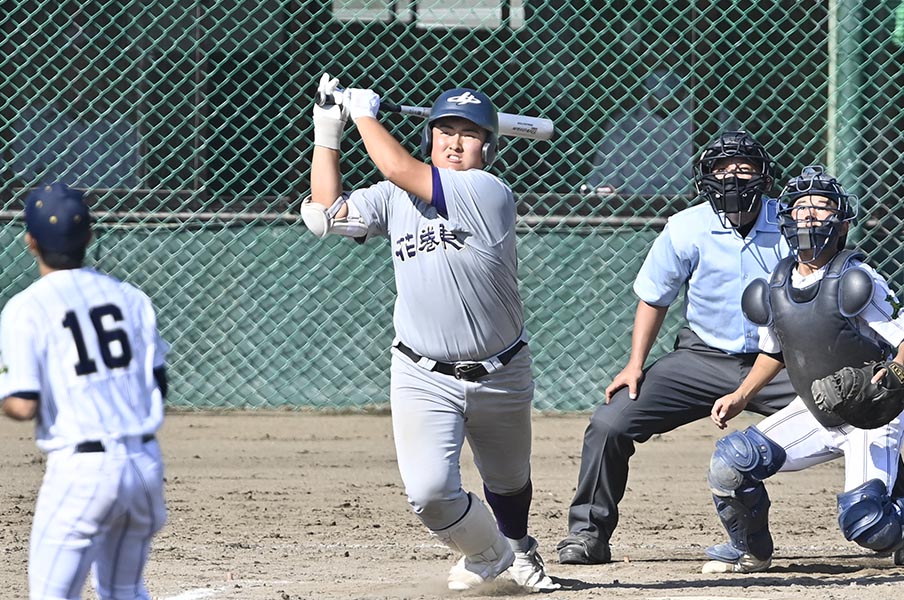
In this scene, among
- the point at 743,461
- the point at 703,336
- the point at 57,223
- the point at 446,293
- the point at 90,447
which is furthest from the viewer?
the point at 703,336

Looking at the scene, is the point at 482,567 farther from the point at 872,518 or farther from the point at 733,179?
the point at 733,179

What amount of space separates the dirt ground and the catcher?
245 millimetres

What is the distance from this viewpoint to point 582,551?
5.25 m

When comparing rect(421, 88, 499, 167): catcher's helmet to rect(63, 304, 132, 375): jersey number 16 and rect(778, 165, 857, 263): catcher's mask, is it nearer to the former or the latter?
rect(778, 165, 857, 263): catcher's mask

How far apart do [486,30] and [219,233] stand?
2.00 m

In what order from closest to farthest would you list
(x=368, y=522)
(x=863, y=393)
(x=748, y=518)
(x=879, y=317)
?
(x=863, y=393), (x=879, y=317), (x=748, y=518), (x=368, y=522)

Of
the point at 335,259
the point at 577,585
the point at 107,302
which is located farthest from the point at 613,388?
the point at 335,259

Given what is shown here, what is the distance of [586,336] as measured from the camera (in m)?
8.23

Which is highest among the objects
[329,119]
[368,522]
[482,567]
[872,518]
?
[329,119]

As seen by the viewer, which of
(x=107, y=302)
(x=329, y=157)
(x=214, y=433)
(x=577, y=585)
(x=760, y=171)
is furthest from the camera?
(x=214, y=433)

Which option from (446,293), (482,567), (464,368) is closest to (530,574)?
(482,567)

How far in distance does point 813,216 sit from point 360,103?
1.62 metres

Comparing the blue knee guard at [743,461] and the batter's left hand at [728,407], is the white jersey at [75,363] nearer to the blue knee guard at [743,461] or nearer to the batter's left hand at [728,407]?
the blue knee guard at [743,461]

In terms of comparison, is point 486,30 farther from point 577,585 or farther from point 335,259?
point 577,585
